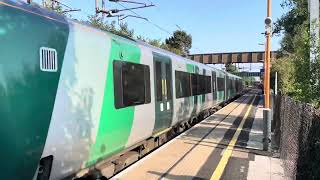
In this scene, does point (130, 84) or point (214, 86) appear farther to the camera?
point (214, 86)

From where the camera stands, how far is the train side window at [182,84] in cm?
1593

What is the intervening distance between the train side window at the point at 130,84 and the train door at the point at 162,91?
1.05 metres

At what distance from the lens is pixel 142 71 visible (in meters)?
10.9

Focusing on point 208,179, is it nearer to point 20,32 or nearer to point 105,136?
point 105,136

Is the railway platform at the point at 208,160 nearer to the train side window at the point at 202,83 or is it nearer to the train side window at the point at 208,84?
the train side window at the point at 202,83

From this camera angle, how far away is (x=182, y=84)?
1695cm

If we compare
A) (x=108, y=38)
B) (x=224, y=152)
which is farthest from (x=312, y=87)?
(x=108, y=38)

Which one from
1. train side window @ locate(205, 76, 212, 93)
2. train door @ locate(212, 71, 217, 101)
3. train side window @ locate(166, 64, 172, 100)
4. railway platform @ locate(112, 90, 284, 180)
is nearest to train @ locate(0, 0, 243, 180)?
railway platform @ locate(112, 90, 284, 180)

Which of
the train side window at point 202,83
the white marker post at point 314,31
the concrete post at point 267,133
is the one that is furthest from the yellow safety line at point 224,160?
the train side window at point 202,83

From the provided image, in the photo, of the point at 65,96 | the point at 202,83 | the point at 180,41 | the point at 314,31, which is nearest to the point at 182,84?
the point at 314,31

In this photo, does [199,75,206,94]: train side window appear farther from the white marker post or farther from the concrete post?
the white marker post

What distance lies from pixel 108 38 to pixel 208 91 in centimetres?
1692

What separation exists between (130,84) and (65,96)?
3.21 meters

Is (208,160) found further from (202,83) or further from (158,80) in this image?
(202,83)
